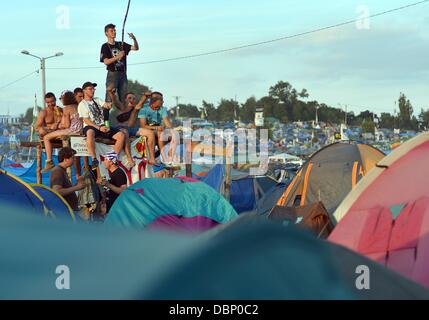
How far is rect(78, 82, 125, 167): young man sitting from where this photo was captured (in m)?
10.4

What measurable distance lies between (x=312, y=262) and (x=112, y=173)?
7520 mm

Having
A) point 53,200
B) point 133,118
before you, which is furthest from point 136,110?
point 53,200

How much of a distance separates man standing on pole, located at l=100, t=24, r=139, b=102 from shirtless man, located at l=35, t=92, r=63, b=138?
3.25ft

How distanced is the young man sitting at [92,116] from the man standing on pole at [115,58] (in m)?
0.51

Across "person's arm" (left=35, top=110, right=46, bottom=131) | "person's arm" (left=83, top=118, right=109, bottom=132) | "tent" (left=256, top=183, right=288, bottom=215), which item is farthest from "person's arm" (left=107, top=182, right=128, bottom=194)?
"person's arm" (left=35, top=110, right=46, bottom=131)

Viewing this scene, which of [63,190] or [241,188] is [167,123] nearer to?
[241,188]

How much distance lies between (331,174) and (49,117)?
484 centimetres

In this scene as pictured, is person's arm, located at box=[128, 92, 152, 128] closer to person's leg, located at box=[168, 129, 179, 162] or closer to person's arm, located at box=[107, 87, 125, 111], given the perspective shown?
person's arm, located at box=[107, 87, 125, 111]

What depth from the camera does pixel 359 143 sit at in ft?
35.7

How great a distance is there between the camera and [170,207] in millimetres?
6914

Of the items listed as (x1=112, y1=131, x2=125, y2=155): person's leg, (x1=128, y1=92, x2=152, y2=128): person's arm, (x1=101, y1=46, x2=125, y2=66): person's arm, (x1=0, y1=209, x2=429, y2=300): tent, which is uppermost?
(x1=101, y1=46, x2=125, y2=66): person's arm

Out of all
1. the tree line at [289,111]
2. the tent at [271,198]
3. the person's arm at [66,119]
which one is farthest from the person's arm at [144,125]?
the tree line at [289,111]

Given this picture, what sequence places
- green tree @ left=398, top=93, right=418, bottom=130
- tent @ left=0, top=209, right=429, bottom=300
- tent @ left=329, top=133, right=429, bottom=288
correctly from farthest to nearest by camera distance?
1. green tree @ left=398, top=93, right=418, bottom=130
2. tent @ left=329, top=133, right=429, bottom=288
3. tent @ left=0, top=209, right=429, bottom=300
